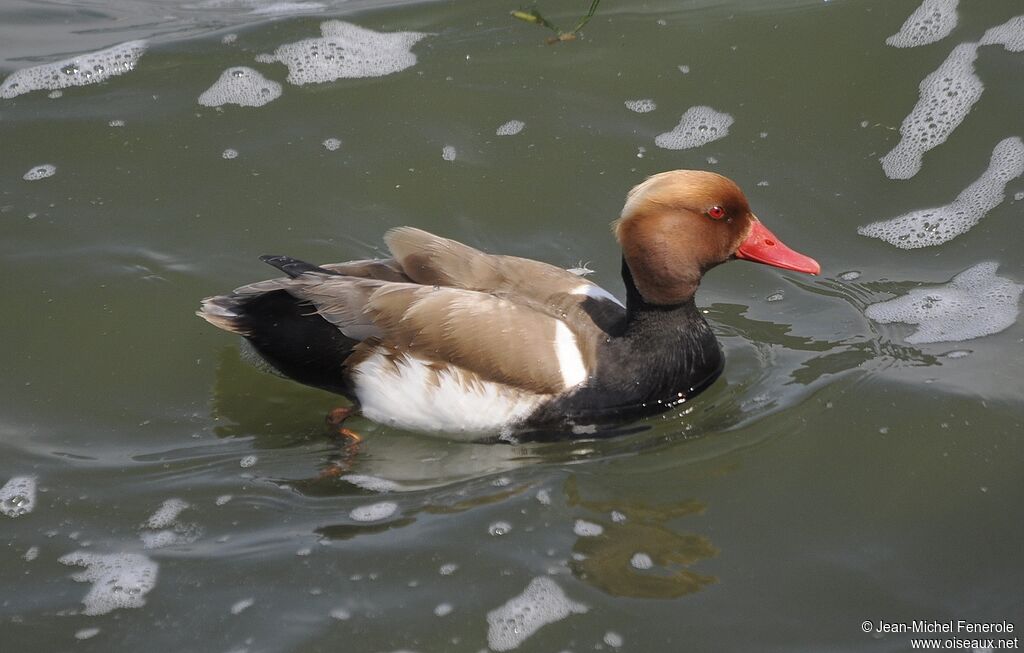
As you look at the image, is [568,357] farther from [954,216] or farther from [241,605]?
[954,216]

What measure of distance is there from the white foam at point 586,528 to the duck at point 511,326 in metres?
0.69

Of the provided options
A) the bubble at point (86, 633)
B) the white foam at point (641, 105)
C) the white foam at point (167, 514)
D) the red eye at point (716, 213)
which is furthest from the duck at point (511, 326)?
the white foam at point (641, 105)

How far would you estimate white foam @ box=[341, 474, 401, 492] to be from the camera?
4703mm

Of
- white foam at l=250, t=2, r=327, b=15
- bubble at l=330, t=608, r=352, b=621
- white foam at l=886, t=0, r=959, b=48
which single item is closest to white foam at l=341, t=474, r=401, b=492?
bubble at l=330, t=608, r=352, b=621

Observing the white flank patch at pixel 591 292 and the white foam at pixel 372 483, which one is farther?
the white flank patch at pixel 591 292

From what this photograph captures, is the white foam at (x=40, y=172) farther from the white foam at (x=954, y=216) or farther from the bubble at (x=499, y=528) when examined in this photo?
the white foam at (x=954, y=216)

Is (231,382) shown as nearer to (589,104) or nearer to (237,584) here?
(237,584)

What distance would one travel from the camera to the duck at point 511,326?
4934 millimetres

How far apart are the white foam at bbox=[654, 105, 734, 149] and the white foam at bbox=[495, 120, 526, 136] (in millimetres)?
794

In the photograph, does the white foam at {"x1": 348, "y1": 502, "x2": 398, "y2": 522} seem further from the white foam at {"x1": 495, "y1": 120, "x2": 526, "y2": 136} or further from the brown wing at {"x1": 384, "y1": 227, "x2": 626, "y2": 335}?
the white foam at {"x1": 495, "y1": 120, "x2": 526, "y2": 136}

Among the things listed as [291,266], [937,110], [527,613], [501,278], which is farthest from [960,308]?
[291,266]

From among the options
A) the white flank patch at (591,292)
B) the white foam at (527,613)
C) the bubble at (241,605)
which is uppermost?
the white flank patch at (591,292)

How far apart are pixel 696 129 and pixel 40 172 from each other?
3.70 meters

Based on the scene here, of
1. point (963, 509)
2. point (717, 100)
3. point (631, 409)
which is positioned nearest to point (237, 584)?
point (631, 409)
